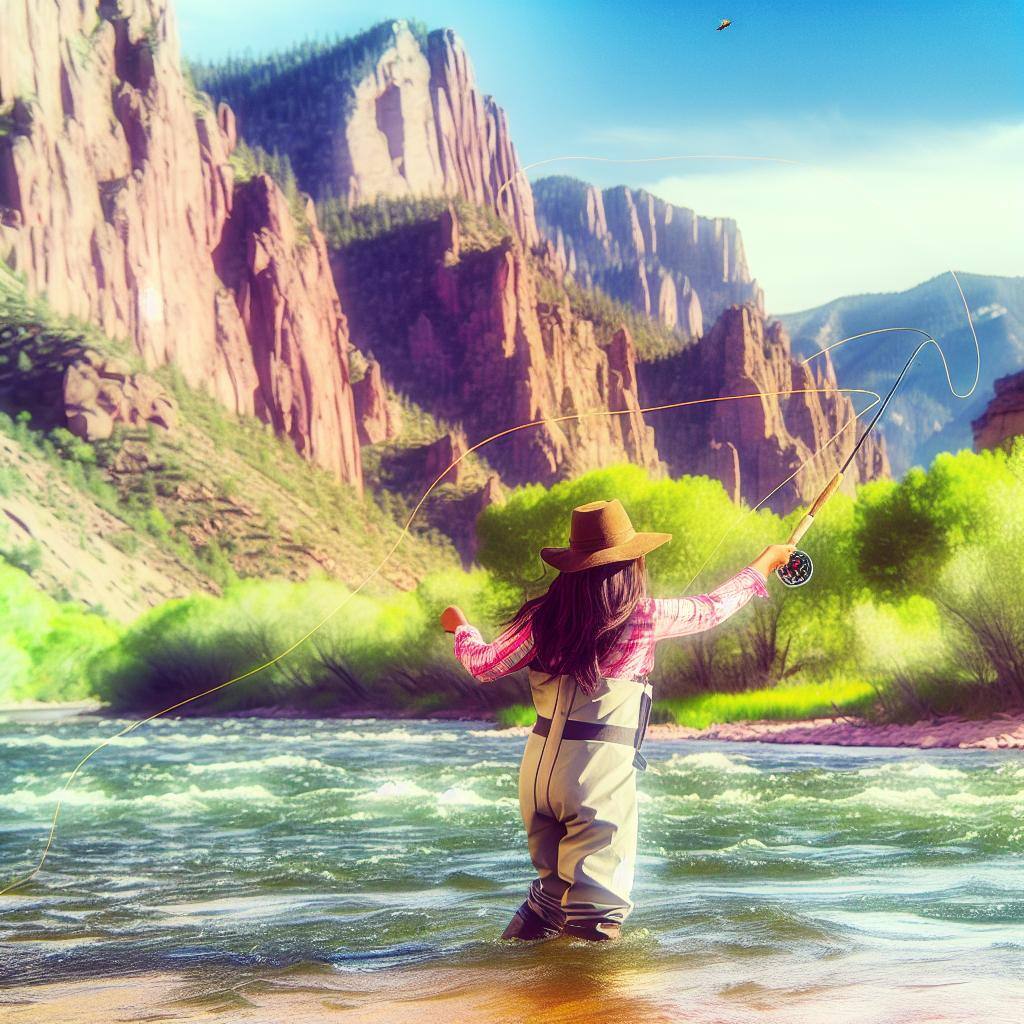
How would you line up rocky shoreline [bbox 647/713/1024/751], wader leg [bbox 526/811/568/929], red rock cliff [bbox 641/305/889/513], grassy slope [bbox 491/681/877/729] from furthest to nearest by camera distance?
1. red rock cliff [bbox 641/305/889/513]
2. grassy slope [bbox 491/681/877/729]
3. rocky shoreline [bbox 647/713/1024/751]
4. wader leg [bbox 526/811/568/929]

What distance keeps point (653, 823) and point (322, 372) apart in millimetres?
80492

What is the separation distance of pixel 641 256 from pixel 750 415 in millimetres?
18096

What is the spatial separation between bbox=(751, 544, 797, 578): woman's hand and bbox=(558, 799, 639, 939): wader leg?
30.6 inches

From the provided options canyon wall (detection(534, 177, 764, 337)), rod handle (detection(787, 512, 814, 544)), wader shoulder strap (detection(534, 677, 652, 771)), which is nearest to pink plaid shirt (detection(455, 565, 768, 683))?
wader shoulder strap (detection(534, 677, 652, 771))

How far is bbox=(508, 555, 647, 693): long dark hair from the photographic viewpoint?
12.3 feet

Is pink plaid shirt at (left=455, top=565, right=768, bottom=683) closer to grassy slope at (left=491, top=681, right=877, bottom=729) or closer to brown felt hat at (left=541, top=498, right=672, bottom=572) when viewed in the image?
brown felt hat at (left=541, top=498, right=672, bottom=572)

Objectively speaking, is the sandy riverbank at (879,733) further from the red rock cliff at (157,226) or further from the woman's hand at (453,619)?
the red rock cliff at (157,226)

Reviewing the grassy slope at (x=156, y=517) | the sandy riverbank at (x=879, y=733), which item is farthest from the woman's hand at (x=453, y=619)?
the grassy slope at (x=156, y=517)

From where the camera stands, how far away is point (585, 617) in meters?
3.76

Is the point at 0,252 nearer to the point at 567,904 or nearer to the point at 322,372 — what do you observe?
the point at 322,372

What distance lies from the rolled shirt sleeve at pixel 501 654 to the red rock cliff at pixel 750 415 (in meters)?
71.4

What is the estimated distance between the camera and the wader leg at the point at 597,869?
3.76 meters

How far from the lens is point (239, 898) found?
6844mm

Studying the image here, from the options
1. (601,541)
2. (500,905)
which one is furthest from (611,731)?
(500,905)
